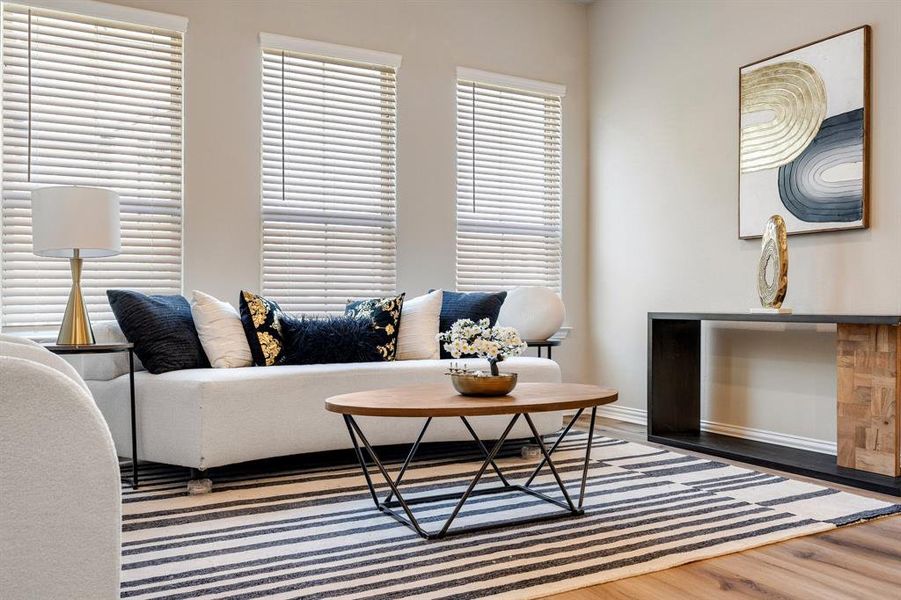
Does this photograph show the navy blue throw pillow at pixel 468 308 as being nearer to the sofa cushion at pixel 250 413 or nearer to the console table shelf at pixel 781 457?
the sofa cushion at pixel 250 413

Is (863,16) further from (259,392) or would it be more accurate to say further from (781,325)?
(259,392)

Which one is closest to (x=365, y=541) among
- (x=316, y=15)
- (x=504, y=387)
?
(x=504, y=387)

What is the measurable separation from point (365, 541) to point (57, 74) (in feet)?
10.0

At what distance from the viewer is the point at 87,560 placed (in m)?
1.14

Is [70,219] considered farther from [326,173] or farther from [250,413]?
[326,173]

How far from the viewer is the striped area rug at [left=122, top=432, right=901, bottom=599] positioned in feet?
6.91

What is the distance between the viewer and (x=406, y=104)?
4859mm

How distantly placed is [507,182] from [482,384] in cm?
288

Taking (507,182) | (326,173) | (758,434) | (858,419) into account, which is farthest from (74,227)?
(758,434)

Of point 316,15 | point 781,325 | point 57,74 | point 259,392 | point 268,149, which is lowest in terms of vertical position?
point 259,392

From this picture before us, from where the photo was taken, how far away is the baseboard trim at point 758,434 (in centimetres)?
390

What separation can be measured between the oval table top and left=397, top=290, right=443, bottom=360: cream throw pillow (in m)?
1.08

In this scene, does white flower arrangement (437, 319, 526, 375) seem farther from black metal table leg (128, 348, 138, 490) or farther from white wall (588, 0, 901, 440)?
white wall (588, 0, 901, 440)

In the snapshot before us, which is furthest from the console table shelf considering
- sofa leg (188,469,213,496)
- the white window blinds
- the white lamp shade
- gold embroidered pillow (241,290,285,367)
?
the white lamp shade
